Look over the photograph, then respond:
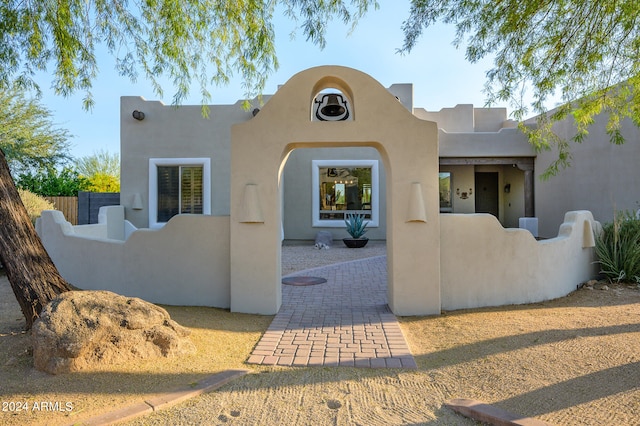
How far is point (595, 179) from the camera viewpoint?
12703 mm

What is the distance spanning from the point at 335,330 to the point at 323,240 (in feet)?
31.3

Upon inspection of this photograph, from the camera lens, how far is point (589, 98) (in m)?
7.21

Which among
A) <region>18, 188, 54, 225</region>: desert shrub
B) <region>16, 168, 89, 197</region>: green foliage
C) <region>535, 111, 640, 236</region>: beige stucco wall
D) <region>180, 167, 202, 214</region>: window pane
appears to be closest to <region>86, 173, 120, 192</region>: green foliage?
<region>16, 168, 89, 197</region>: green foliage

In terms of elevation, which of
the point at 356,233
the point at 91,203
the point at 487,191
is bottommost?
the point at 356,233

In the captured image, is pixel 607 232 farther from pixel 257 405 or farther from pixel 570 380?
pixel 257 405

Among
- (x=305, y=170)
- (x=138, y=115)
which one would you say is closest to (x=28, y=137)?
(x=138, y=115)

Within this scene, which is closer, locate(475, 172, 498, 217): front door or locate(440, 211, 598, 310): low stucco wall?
locate(440, 211, 598, 310): low stucco wall

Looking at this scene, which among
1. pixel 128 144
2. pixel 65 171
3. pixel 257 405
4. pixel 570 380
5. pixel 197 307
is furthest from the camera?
pixel 65 171

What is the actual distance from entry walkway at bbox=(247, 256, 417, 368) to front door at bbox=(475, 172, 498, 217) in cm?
1298

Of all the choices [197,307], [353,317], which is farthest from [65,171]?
[353,317]

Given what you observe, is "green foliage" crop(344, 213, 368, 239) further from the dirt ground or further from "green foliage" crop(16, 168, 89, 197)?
"green foliage" crop(16, 168, 89, 197)

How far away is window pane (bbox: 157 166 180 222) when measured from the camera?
15.0 metres

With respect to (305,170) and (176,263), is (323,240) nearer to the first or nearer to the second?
(305,170)

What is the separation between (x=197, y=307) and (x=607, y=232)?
8.19 metres
